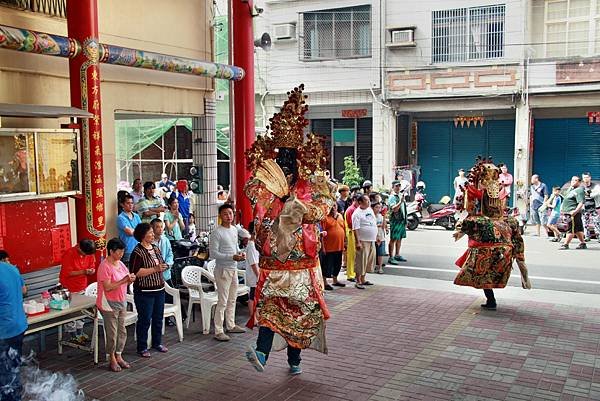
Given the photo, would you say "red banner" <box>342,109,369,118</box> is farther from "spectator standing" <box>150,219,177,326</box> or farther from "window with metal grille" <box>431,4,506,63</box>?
"spectator standing" <box>150,219,177,326</box>

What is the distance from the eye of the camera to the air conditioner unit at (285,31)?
23.8 metres

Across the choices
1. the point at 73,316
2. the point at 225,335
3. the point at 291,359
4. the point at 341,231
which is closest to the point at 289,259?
the point at 291,359

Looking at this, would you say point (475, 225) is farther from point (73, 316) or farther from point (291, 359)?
point (73, 316)

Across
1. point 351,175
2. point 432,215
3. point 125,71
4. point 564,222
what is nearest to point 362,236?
point 125,71

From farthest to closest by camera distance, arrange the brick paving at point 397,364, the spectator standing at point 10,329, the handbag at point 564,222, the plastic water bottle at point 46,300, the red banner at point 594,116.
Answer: the red banner at point 594,116 → the handbag at point 564,222 → the plastic water bottle at point 46,300 → the brick paving at point 397,364 → the spectator standing at point 10,329

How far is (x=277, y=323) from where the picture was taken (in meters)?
6.53

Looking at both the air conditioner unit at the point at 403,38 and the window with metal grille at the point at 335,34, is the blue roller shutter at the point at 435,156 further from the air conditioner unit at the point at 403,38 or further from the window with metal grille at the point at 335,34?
the window with metal grille at the point at 335,34

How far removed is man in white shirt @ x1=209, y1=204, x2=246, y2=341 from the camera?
8047 millimetres

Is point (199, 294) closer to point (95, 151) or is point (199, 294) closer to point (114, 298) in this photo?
point (114, 298)

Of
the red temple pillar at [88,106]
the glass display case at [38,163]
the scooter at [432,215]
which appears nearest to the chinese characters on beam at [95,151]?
the red temple pillar at [88,106]

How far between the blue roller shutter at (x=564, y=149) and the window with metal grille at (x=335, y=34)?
6.88 metres

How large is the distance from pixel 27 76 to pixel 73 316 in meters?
3.27

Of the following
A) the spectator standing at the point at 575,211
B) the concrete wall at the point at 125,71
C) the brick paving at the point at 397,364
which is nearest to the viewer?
the brick paving at the point at 397,364

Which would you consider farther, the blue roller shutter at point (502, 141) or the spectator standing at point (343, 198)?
the blue roller shutter at point (502, 141)
